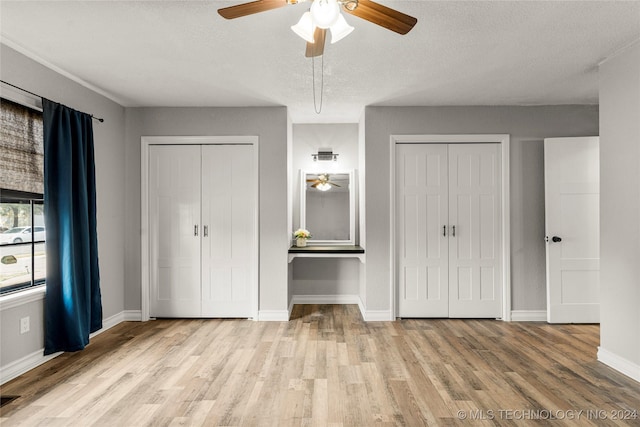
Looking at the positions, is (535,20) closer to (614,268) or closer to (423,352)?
(614,268)

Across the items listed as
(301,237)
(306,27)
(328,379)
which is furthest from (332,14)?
(301,237)

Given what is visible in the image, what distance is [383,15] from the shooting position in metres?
1.99

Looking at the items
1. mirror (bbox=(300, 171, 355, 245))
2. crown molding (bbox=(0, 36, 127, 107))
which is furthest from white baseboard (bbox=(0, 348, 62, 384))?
mirror (bbox=(300, 171, 355, 245))

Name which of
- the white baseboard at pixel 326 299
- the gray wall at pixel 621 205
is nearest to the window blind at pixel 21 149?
the white baseboard at pixel 326 299

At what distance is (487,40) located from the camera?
2.92 metres

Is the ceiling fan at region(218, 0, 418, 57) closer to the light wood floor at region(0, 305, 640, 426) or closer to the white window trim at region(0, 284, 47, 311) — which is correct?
the light wood floor at region(0, 305, 640, 426)

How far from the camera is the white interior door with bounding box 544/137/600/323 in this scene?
4.34 meters

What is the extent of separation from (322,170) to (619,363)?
3.78 meters

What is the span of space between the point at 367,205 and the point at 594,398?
2671 mm

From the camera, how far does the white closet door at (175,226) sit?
4621 millimetres

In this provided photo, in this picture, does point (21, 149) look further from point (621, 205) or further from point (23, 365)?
point (621, 205)

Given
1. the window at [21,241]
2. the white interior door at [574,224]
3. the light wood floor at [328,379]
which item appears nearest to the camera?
the light wood floor at [328,379]

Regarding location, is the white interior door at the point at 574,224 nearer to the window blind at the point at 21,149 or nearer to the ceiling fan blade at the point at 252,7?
the ceiling fan blade at the point at 252,7

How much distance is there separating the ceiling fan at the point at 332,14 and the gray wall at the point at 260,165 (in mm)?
2466
